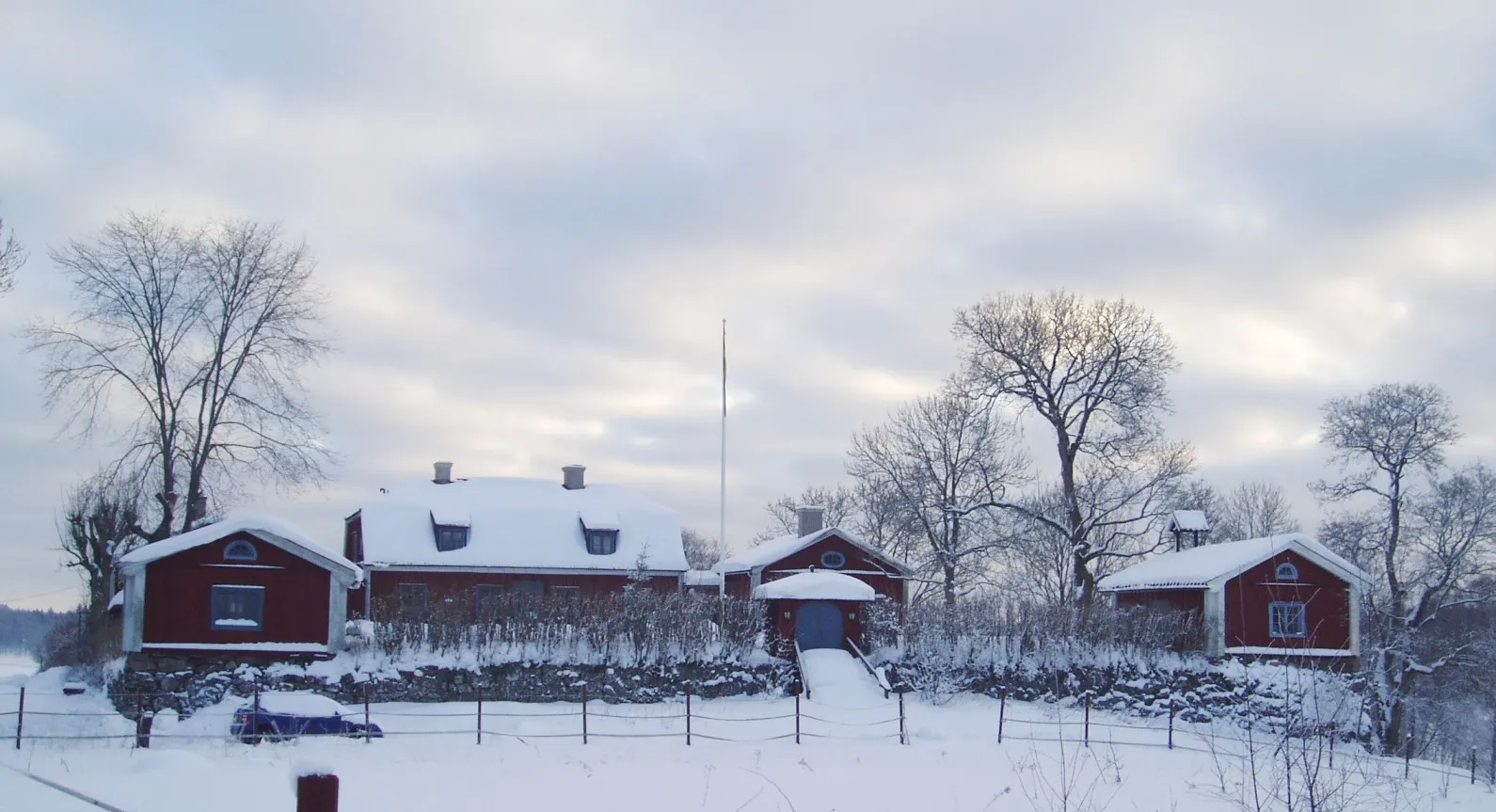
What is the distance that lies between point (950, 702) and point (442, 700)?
1335cm

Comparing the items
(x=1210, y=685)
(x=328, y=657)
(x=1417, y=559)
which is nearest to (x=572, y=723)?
(x=328, y=657)

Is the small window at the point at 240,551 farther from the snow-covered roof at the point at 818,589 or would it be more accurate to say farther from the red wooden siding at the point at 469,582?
the snow-covered roof at the point at 818,589

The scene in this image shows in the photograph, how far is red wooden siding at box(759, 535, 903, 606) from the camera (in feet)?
126

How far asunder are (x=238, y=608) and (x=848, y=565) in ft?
63.9

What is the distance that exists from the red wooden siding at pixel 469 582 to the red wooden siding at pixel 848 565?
16.7 ft

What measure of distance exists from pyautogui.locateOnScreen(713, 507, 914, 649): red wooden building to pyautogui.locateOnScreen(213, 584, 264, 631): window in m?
13.7

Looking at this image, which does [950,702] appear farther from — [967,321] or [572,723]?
[967,321]

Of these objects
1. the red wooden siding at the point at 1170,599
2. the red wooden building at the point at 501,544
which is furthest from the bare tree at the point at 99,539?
the red wooden siding at the point at 1170,599

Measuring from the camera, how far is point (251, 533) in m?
28.8

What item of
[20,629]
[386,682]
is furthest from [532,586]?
[20,629]

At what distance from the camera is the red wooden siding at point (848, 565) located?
38.5 metres

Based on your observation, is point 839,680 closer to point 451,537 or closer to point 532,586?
point 532,586

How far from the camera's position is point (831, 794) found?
1719cm

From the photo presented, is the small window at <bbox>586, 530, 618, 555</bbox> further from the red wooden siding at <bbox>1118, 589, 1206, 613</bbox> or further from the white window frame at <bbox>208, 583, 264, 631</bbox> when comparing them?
the red wooden siding at <bbox>1118, 589, 1206, 613</bbox>
